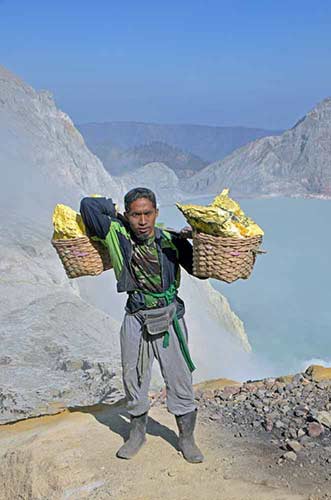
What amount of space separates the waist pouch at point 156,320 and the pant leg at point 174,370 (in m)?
0.06

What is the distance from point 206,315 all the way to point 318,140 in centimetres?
2594

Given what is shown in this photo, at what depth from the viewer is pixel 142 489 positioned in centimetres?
319

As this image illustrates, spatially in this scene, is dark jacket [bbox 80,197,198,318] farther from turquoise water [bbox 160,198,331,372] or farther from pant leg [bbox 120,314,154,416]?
turquoise water [bbox 160,198,331,372]

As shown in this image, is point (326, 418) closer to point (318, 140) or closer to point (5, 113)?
point (5, 113)

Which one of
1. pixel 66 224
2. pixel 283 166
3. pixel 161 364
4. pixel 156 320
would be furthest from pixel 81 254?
pixel 283 166

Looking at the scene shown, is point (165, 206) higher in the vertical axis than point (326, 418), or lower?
lower

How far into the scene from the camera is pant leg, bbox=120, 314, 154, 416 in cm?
335

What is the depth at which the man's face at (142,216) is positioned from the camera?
10.3 ft

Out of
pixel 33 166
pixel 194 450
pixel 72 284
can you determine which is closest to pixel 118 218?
pixel 194 450

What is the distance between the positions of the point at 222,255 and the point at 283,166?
120 ft

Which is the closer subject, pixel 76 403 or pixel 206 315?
pixel 76 403

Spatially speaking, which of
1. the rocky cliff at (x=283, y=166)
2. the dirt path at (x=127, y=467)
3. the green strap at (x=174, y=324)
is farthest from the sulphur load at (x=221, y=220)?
the rocky cliff at (x=283, y=166)

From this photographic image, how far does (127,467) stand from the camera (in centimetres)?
341

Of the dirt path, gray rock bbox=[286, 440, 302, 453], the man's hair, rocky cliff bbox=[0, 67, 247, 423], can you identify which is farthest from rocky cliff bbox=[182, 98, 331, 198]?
the man's hair
